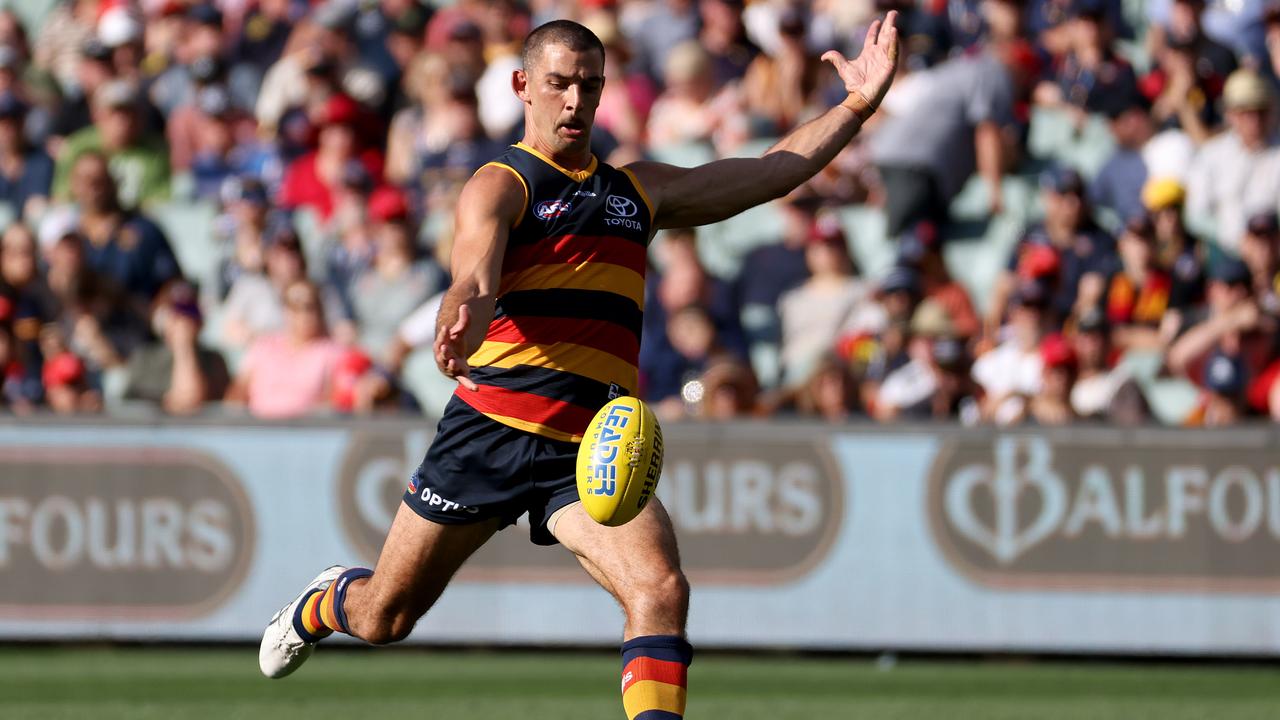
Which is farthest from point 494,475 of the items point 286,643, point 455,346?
point 286,643

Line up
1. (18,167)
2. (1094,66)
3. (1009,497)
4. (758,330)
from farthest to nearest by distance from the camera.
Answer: (18,167)
(1094,66)
(758,330)
(1009,497)

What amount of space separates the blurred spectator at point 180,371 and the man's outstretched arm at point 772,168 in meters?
6.60

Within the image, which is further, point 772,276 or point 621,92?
point 621,92

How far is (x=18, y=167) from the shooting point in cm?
1515

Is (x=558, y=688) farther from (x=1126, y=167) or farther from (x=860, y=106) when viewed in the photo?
(x=1126, y=167)

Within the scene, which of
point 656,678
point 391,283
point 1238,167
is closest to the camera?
point 656,678

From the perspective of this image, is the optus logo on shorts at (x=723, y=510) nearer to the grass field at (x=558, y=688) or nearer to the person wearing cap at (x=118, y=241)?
the grass field at (x=558, y=688)

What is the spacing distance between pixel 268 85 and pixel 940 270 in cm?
625

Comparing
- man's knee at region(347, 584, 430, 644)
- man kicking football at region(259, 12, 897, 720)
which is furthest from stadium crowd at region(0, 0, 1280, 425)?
man kicking football at region(259, 12, 897, 720)

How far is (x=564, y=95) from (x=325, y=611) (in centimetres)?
215

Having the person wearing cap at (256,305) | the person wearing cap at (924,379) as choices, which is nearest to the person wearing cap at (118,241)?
the person wearing cap at (256,305)

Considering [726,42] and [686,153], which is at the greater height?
[726,42]

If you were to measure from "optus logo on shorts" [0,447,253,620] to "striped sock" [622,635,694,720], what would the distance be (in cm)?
576

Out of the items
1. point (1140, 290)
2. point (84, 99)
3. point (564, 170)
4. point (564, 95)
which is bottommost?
point (1140, 290)
